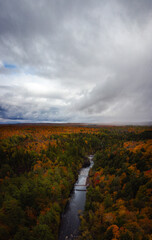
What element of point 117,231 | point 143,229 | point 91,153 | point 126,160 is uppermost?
point 126,160

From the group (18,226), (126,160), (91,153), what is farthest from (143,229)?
(91,153)

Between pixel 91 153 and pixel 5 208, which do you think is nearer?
pixel 5 208

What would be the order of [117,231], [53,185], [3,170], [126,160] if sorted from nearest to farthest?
[117,231] → [53,185] → [3,170] → [126,160]

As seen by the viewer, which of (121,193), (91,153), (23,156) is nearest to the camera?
(121,193)

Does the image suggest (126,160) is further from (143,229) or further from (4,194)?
(4,194)

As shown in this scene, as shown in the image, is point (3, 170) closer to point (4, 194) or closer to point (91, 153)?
point (4, 194)

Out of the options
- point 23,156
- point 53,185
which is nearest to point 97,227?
point 53,185

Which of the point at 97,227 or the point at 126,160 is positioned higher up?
the point at 126,160
